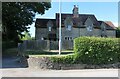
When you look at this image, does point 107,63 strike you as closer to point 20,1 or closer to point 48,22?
point 20,1

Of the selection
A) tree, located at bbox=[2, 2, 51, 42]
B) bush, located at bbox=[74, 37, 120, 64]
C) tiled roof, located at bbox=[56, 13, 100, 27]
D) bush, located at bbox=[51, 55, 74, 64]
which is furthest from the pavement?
tiled roof, located at bbox=[56, 13, 100, 27]

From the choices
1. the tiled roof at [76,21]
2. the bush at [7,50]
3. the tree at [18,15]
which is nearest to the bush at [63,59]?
the tree at [18,15]

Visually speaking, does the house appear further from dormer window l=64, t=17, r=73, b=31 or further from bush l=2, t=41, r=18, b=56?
bush l=2, t=41, r=18, b=56

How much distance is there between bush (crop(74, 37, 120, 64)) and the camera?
72.4 ft

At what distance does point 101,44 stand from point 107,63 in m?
1.41

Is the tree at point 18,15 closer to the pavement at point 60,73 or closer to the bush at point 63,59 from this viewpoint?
the bush at point 63,59

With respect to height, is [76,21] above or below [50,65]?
above

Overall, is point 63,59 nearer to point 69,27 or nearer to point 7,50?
point 7,50

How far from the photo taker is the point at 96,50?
73.2ft

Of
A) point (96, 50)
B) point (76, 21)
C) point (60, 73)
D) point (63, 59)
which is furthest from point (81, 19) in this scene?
point (60, 73)

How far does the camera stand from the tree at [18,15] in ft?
145

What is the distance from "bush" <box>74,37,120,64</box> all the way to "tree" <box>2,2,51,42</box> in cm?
2173

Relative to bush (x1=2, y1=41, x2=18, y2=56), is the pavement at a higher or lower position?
lower

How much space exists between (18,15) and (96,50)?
2574 centimetres
